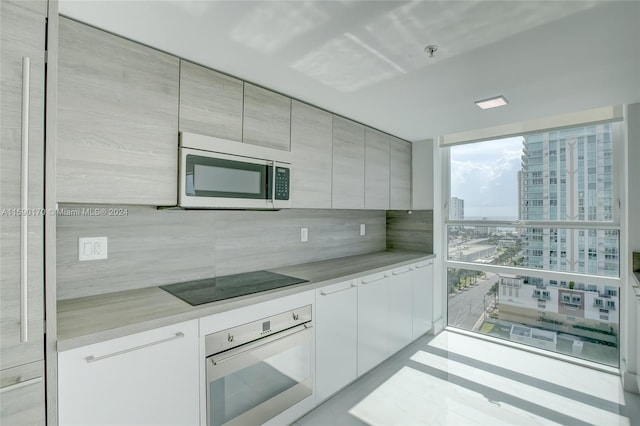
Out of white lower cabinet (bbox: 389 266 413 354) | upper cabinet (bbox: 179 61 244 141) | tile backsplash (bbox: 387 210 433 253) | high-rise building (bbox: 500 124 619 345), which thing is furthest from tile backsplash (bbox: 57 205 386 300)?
high-rise building (bbox: 500 124 619 345)

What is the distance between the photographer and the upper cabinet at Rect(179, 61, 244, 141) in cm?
168

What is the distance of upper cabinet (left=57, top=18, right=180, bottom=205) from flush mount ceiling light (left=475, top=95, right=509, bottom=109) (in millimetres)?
2058

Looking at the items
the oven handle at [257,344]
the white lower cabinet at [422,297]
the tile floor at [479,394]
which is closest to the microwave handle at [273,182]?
the oven handle at [257,344]

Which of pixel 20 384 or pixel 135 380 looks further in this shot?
pixel 135 380

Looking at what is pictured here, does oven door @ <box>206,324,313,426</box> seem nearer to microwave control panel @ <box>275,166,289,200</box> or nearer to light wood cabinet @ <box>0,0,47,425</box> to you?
light wood cabinet @ <box>0,0,47,425</box>

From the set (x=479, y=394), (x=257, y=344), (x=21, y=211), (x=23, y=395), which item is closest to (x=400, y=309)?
(x=479, y=394)

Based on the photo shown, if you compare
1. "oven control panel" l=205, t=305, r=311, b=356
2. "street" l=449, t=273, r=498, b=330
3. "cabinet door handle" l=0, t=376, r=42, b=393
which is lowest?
"street" l=449, t=273, r=498, b=330

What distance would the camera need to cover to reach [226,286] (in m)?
1.89

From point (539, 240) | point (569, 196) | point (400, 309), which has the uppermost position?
point (569, 196)

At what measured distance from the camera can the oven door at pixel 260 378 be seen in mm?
1556

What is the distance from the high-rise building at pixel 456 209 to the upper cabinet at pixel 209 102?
8.93 feet

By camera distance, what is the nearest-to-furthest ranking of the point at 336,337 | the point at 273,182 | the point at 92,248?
the point at 92,248
the point at 273,182
the point at 336,337

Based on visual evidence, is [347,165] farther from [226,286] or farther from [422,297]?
[422,297]

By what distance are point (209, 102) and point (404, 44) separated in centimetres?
110
